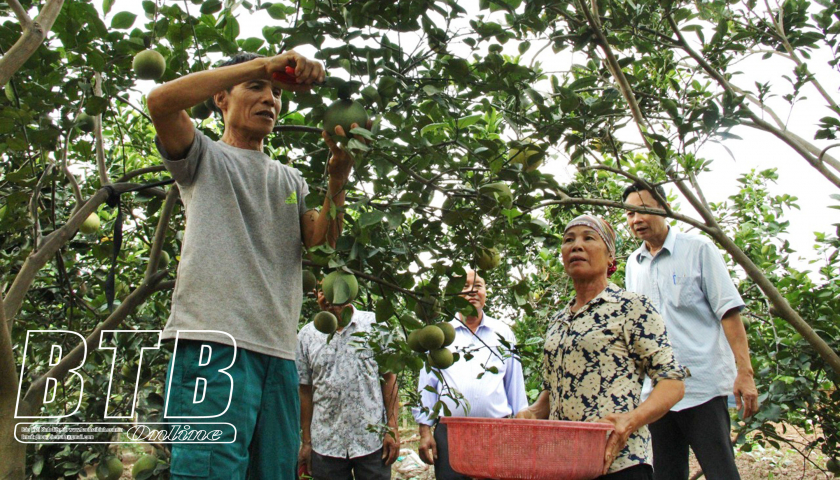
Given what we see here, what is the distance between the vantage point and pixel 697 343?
2.76 meters

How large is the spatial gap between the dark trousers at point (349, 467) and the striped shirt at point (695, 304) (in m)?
1.46

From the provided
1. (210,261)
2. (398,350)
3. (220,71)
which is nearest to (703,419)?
(398,350)

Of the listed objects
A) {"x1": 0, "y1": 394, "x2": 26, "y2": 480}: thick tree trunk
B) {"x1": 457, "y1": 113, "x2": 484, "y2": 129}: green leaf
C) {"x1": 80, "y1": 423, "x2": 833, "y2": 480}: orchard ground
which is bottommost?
{"x1": 80, "y1": 423, "x2": 833, "y2": 480}: orchard ground

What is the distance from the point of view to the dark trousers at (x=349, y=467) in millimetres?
3432

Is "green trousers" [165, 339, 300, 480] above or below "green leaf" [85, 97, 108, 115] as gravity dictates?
below

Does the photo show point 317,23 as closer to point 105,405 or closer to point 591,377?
point 591,377

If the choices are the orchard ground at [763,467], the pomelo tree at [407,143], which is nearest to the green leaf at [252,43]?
the pomelo tree at [407,143]

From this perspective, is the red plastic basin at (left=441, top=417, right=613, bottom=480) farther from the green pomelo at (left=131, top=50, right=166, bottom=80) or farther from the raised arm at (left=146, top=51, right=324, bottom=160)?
the green pomelo at (left=131, top=50, right=166, bottom=80)

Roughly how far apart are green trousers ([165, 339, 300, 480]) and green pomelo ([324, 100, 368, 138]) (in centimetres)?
56

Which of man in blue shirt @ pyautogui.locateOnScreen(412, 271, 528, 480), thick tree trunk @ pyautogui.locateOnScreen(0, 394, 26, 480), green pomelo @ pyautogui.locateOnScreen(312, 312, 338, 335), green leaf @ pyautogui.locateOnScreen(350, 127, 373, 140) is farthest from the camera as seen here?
man in blue shirt @ pyautogui.locateOnScreen(412, 271, 528, 480)

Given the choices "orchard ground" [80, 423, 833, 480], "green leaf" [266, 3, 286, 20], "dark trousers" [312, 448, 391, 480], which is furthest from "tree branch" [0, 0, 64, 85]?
"orchard ground" [80, 423, 833, 480]

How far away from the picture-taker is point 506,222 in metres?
1.55

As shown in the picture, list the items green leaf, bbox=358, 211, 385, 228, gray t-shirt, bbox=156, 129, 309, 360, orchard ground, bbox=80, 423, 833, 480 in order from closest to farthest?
green leaf, bbox=358, 211, 385, 228 → gray t-shirt, bbox=156, 129, 309, 360 → orchard ground, bbox=80, 423, 833, 480

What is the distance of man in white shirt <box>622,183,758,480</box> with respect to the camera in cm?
257
